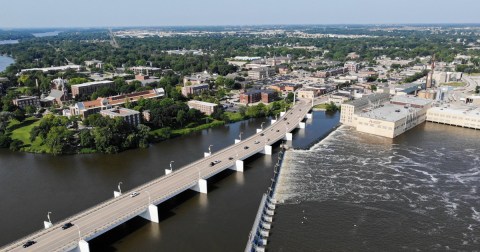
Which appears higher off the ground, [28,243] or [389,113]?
[389,113]

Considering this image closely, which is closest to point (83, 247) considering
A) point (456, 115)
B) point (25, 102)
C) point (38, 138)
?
point (38, 138)

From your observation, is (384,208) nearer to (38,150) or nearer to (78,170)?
(78,170)

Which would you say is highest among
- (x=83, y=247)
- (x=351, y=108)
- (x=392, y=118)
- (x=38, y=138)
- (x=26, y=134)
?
(x=351, y=108)

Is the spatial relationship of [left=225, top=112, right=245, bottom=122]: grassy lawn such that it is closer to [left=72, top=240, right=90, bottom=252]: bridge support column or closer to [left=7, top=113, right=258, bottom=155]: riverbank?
[left=7, top=113, right=258, bottom=155]: riverbank

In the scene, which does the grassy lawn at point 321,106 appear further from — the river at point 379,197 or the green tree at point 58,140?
the green tree at point 58,140

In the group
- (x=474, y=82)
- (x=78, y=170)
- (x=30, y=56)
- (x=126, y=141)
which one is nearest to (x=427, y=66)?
(x=474, y=82)

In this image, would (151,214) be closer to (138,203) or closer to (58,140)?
(138,203)
